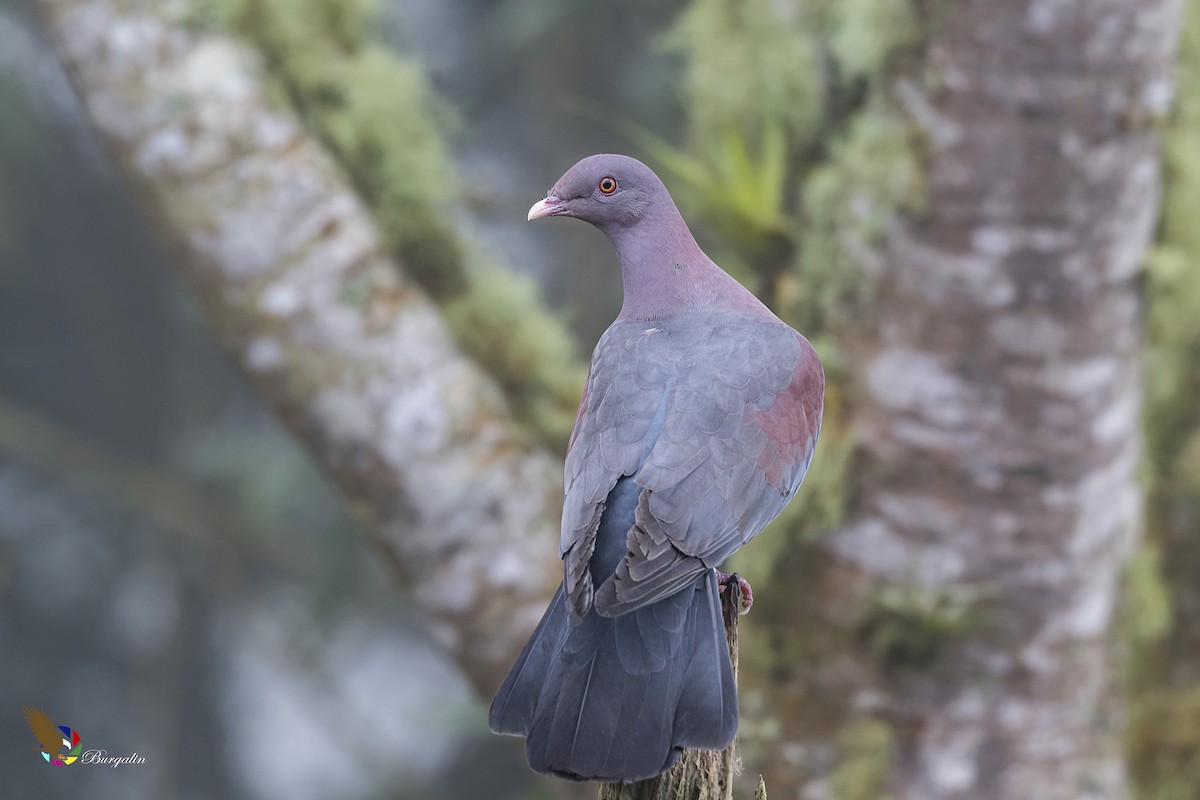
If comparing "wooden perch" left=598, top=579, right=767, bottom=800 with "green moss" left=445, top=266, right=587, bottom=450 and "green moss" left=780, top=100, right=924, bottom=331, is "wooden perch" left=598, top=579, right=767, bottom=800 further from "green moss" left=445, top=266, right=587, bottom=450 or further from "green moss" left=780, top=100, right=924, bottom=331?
"green moss" left=445, top=266, right=587, bottom=450

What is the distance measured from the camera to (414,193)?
3.59 meters

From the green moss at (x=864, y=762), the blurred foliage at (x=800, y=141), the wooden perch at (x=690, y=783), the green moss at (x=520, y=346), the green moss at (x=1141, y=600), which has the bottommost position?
the wooden perch at (x=690, y=783)

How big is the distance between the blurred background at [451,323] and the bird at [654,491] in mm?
940

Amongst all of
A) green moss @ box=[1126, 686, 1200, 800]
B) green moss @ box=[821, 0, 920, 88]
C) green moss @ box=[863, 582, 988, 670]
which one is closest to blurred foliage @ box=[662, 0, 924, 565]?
green moss @ box=[821, 0, 920, 88]

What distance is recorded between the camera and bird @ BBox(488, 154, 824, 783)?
5.95 feet

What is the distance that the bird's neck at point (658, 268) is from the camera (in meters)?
2.39

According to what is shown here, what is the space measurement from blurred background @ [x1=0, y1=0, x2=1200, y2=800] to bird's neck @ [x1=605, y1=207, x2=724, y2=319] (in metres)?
0.90

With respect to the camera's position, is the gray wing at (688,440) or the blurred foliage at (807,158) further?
the blurred foliage at (807,158)

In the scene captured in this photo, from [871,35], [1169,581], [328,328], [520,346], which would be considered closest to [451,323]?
[520,346]

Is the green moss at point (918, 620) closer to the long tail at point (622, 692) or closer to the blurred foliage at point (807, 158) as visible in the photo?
the blurred foliage at point (807, 158)

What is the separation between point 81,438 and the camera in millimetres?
6469

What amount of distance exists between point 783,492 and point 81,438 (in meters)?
5.27

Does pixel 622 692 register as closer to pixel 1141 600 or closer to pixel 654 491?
pixel 654 491

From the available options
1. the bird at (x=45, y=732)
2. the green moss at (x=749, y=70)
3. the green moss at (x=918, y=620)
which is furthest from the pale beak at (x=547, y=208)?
the bird at (x=45, y=732)
